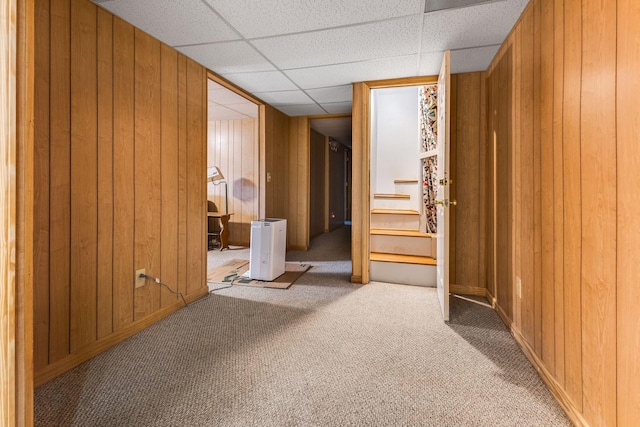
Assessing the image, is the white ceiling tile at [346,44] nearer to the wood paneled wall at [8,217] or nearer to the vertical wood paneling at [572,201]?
the vertical wood paneling at [572,201]

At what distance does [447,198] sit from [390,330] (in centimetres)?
105

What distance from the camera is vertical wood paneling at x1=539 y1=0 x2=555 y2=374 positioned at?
1.51 m

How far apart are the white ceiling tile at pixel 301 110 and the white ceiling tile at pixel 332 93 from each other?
1.11 feet

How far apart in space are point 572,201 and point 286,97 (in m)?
3.19

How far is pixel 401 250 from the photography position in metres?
3.48

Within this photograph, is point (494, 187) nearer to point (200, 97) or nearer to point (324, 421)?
point (324, 421)

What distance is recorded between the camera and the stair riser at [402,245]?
133 inches

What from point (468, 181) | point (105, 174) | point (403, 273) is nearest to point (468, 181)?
point (468, 181)

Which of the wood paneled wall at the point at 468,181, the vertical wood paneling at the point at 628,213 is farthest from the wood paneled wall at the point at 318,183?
the vertical wood paneling at the point at 628,213

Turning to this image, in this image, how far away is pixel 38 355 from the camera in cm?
154

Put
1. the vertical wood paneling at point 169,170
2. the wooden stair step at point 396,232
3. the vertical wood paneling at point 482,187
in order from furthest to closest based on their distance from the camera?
the wooden stair step at point 396,232 → the vertical wood paneling at point 482,187 → the vertical wood paneling at point 169,170

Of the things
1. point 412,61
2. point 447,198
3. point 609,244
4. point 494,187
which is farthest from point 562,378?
point 412,61

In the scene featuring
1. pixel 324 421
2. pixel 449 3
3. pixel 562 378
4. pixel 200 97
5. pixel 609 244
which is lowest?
pixel 324 421

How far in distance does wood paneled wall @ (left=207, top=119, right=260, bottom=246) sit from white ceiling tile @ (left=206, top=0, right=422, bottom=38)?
3.17 metres
